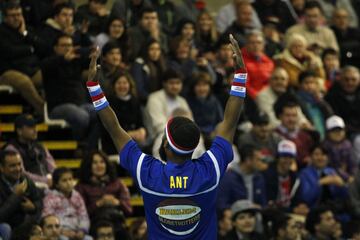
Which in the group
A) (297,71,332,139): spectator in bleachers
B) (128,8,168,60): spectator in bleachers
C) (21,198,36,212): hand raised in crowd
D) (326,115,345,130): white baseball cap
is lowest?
(21,198,36,212): hand raised in crowd

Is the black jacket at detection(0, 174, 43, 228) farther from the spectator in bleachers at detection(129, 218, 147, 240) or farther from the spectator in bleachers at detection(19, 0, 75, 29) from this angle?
the spectator in bleachers at detection(19, 0, 75, 29)

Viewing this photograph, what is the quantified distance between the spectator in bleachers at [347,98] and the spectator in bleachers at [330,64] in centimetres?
47

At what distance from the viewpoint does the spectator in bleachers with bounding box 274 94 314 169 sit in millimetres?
17469

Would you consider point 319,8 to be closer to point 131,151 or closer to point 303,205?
point 303,205

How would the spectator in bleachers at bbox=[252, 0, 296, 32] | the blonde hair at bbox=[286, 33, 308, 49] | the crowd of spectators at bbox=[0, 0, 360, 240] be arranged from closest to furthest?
the crowd of spectators at bbox=[0, 0, 360, 240] < the blonde hair at bbox=[286, 33, 308, 49] < the spectator in bleachers at bbox=[252, 0, 296, 32]

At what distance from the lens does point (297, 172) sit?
55.8ft

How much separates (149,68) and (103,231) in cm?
358

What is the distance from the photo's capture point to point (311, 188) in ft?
54.9

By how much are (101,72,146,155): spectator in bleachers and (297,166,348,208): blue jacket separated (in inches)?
84.4

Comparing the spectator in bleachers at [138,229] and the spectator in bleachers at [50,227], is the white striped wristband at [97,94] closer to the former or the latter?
the spectator in bleachers at [50,227]

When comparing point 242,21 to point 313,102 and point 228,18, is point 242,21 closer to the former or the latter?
point 228,18

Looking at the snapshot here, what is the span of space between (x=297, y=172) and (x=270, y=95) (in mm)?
1560

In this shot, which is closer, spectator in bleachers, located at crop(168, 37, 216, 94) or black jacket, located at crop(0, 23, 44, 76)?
black jacket, located at crop(0, 23, 44, 76)

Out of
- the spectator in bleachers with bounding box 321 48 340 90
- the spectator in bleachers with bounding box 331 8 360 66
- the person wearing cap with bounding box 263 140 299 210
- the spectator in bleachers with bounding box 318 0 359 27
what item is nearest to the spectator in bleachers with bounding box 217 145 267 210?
the person wearing cap with bounding box 263 140 299 210
